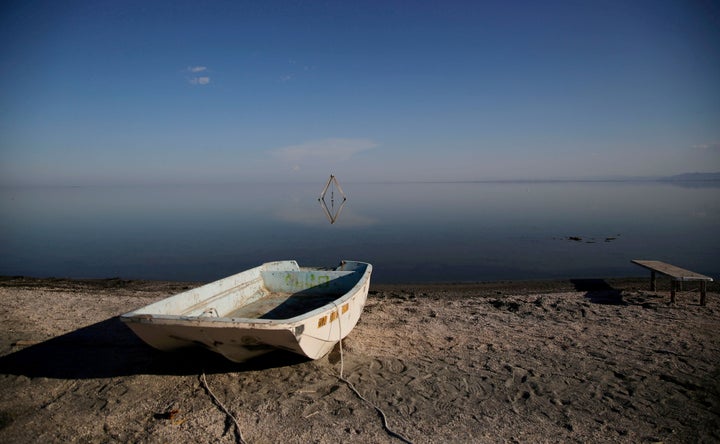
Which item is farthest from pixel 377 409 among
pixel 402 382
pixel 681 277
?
pixel 681 277

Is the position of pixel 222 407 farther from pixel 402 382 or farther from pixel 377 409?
pixel 402 382

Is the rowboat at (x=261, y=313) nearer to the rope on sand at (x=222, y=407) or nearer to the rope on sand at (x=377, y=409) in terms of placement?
the rope on sand at (x=377, y=409)

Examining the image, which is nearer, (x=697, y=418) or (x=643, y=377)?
(x=697, y=418)

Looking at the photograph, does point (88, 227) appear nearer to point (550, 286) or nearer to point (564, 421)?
point (550, 286)

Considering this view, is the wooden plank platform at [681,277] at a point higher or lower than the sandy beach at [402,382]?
higher

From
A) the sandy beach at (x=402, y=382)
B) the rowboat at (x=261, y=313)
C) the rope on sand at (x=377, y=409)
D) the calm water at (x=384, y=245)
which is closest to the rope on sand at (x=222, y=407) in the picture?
the sandy beach at (x=402, y=382)

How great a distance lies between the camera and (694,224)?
2522 centimetres

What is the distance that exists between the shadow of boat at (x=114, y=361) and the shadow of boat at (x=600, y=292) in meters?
7.17

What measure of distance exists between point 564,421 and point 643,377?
5.75 feet

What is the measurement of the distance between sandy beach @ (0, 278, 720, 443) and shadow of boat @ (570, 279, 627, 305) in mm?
768

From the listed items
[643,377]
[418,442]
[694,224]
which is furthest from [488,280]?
[694,224]

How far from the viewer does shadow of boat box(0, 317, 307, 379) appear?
5371 millimetres

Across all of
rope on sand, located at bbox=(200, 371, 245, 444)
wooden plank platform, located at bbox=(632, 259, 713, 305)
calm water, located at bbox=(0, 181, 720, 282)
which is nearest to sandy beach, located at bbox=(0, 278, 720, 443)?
rope on sand, located at bbox=(200, 371, 245, 444)

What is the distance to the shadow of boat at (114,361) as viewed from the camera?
5.37 meters
